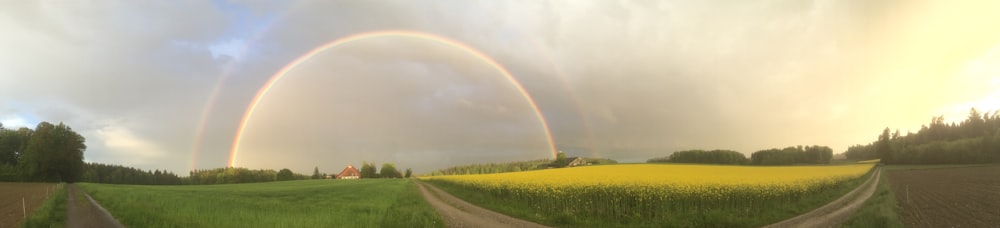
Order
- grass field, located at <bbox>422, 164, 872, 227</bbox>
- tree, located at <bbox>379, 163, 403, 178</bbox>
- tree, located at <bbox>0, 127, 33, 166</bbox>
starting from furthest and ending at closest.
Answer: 1. tree, located at <bbox>379, 163, 403, 178</bbox>
2. tree, located at <bbox>0, 127, 33, 166</bbox>
3. grass field, located at <bbox>422, 164, 872, 227</bbox>

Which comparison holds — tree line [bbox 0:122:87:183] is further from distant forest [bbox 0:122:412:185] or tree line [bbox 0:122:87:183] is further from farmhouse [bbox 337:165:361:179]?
farmhouse [bbox 337:165:361:179]

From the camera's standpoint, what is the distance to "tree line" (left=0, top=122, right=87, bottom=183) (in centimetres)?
8869

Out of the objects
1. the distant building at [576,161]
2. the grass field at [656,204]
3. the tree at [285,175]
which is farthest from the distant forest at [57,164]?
the grass field at [656,204]

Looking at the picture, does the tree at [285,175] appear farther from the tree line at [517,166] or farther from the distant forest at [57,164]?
the tree line at [517,166]

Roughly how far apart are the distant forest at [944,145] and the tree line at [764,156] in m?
14.8

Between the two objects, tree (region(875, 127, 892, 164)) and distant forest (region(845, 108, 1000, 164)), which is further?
tree (region(875, 127, 892, 164))

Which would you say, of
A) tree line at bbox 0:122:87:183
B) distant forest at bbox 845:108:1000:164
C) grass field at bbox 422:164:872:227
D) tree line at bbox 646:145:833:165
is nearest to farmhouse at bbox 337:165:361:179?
tree line at bbox 0:122:87:183

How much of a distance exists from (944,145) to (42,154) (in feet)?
594

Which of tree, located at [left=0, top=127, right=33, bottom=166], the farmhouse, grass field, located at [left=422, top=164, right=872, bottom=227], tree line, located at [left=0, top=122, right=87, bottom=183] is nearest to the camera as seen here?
grass field, located at [left=422, top=164, right=872, bottom=227]

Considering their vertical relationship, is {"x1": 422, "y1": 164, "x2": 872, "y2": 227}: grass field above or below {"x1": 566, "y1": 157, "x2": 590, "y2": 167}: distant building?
below

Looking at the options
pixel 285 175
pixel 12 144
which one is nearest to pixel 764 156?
pixel 285 175

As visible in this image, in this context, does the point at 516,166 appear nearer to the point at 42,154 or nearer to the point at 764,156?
the point at 764,156

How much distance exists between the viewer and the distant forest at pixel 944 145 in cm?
9519

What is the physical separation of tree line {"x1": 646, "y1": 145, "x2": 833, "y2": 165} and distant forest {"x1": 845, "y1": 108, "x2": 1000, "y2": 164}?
1484 cm
